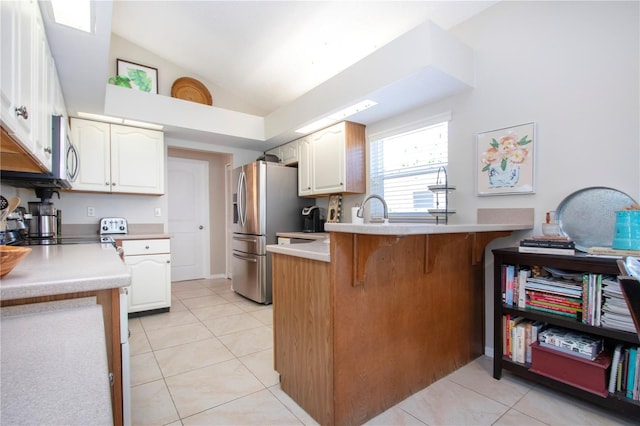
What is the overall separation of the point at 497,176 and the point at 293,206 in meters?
2.43

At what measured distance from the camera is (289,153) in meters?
4.14

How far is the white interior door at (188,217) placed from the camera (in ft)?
16.5

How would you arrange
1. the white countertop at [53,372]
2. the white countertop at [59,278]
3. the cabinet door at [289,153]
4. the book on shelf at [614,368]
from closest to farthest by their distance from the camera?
the white countertop at [53,372], the white countertop at [59,278], the book on shelf at [614,368], the cabinet door at [289,153]

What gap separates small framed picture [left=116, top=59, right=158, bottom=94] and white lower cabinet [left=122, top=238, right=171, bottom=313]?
196 cm

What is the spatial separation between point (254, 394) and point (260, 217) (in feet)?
7.09

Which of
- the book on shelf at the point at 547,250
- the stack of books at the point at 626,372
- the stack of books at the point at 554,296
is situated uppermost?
the book on shelf at the point at 547,250

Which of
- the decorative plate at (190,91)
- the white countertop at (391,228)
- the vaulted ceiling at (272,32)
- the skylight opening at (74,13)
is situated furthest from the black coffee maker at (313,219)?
the skylight opening at (74,13)

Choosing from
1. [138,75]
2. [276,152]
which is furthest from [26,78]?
[276,152]

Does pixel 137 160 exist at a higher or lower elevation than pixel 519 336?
higher

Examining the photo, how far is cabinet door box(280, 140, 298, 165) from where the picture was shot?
400 cm

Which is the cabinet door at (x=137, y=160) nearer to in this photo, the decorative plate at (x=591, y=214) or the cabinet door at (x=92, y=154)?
the cabinet door at (x=92, y=154)

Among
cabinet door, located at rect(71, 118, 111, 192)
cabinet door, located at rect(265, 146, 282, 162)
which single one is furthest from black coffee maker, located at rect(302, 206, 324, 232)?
cabinet door, located at rect(71, 118, 111, 192)

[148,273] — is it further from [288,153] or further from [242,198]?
[288,153]

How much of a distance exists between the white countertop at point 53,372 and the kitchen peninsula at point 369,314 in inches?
37.3
